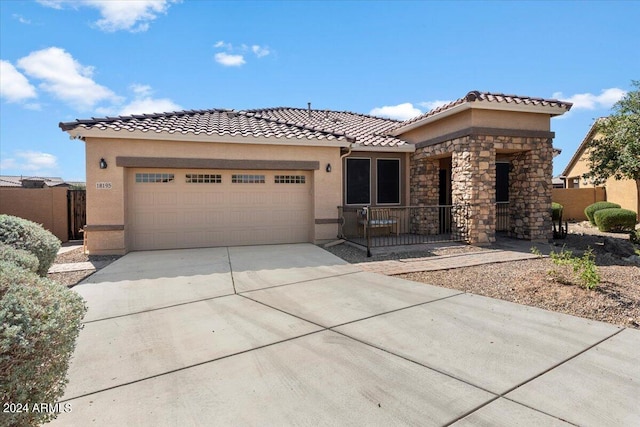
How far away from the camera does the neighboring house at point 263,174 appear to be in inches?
353

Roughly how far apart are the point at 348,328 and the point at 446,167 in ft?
35.0

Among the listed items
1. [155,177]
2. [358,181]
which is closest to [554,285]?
[358,181]

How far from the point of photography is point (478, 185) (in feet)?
31.4

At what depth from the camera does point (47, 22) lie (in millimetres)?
7773

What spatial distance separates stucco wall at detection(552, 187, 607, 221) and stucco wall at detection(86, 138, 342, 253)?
1593 cm

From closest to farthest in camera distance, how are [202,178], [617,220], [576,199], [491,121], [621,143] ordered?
[491,121] → [202,178] → [621,143] → [617,220] → [576,199]

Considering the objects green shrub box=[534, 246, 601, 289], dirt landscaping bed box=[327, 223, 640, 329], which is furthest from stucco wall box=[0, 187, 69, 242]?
green shrub box=[534, 246, 601, 289]

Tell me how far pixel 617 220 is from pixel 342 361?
16.5 metres

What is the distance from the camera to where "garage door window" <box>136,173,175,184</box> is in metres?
9.40

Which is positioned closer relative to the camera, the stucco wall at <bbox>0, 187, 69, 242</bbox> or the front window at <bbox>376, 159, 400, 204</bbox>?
the stucco wall at <bbox>0, 187, 69, 242</bbox>

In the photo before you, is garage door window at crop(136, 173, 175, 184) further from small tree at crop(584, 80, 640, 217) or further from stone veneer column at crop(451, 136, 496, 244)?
small tree at crop(584, 80, 640, 217)

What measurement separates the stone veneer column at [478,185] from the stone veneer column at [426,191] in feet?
6.56

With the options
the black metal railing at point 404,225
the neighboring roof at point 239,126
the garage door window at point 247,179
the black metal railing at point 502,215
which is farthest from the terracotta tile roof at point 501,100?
the garage door window at point 247,179

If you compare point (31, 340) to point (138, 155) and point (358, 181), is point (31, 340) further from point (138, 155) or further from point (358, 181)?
point (358, 181)
